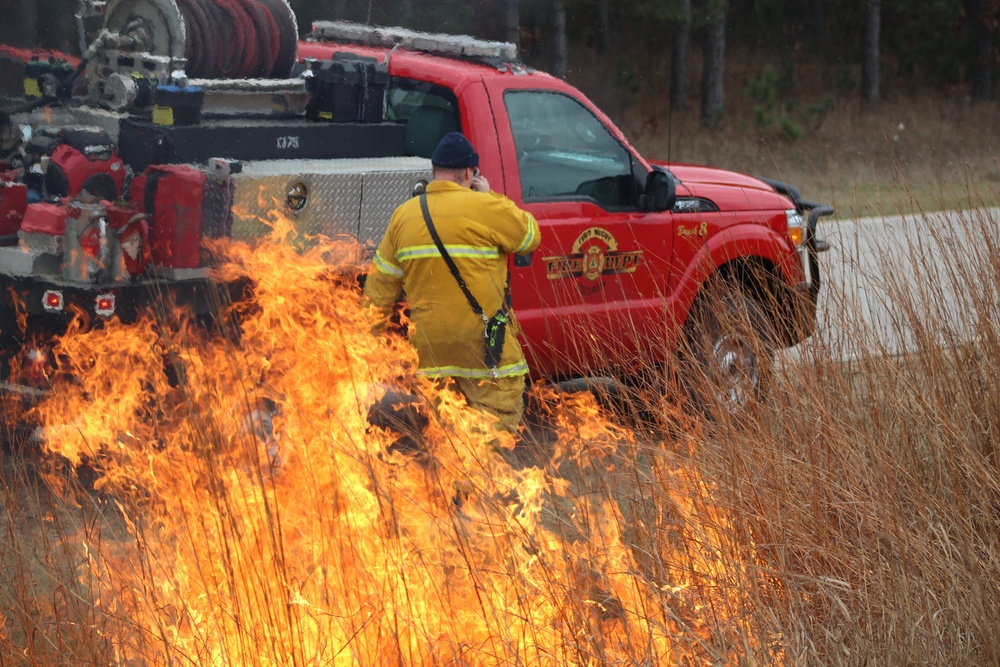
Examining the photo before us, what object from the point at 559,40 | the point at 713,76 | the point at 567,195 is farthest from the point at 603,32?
the point at 567,195

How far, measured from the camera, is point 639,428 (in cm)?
427

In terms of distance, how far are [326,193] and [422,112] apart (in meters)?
1.18

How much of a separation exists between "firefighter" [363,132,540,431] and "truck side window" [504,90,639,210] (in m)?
1.22

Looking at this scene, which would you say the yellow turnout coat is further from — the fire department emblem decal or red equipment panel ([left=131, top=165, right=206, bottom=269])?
the fire department emblem decal

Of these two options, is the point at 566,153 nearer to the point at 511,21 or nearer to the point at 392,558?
the point at 392,558

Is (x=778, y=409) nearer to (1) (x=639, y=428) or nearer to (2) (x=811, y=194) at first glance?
(1) (x=639, y=428)

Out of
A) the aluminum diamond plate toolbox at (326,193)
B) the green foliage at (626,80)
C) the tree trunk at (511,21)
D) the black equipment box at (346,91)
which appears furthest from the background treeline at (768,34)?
the aluminum diamond plate toolbox at (326,193)

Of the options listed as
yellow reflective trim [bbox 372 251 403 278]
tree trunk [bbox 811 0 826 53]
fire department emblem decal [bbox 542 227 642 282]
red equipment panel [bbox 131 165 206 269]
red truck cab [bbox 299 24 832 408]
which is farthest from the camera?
tree trunk [bbox 811 0 826 53]

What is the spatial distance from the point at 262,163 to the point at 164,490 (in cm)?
182

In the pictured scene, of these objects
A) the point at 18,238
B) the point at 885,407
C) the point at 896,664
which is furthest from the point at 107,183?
the point at 896,664

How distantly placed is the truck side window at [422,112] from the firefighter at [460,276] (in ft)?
3.78

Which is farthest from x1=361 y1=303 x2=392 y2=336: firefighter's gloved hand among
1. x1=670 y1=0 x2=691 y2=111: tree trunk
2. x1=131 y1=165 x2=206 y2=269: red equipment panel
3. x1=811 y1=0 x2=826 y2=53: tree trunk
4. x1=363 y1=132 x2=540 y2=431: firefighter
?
x1=811 y1=0 x2=826 y2=53: tree trunk

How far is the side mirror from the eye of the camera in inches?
265

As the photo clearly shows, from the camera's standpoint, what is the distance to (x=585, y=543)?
12.4ft
